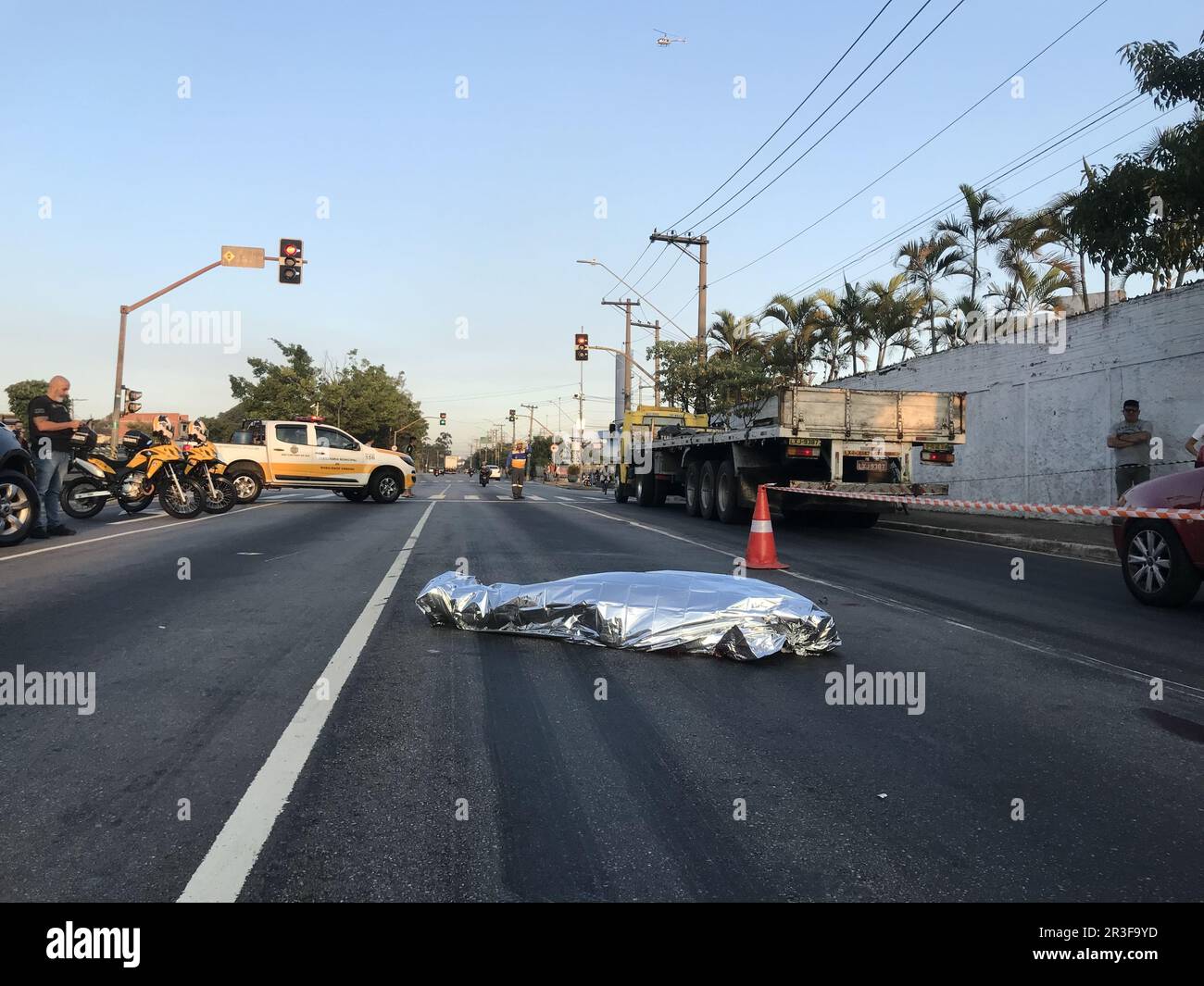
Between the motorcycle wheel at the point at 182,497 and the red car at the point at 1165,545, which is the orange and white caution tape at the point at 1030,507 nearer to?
the red car at the point at 1165,545

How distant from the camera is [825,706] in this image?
4398 millimetres

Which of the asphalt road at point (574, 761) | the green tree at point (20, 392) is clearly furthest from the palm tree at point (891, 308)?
the green tree at point (20, 392)

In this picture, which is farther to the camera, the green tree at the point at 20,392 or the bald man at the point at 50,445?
the green tree at the point at 20,392

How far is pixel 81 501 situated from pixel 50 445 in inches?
134

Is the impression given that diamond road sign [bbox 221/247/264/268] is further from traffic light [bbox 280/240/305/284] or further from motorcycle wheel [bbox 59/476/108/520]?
motorcycle wheel [bbox 59/476/108/520]

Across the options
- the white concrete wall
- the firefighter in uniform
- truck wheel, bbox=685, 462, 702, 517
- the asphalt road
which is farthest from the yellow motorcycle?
the white concrete wall

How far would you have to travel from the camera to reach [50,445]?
1138 cm

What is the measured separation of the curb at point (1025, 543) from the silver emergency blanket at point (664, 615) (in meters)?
7.64

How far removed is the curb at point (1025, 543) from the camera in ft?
37.7

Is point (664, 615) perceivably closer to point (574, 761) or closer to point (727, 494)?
point (574, 761)

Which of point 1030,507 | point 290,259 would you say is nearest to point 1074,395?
point 1030,507

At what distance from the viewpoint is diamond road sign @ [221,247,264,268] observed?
22.7 meters

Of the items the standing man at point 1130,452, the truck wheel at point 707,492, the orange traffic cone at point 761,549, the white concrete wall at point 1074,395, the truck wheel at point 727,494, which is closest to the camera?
the orange traffic cone at point 761,549
